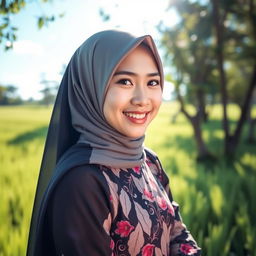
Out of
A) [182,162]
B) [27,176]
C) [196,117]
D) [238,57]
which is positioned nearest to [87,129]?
[27,176]

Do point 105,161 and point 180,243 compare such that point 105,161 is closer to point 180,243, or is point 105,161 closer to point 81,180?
point 81,180

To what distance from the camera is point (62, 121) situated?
123cm

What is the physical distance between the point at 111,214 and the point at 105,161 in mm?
186

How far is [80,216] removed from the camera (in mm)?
938

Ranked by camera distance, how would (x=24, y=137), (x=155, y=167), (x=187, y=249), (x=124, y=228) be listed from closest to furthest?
1. (x=124, y=228)
2. (x=187, y=249)
3. (x=155, y=167)
4. (x=24, y=137)

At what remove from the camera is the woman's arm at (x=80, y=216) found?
93 cm

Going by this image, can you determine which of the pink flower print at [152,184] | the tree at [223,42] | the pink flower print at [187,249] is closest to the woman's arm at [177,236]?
the pink flower print at [187,249]

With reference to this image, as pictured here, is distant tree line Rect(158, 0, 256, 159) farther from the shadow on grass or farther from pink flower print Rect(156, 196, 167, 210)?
the shadow on grass

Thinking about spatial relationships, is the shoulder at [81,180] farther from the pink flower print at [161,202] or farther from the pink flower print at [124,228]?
the pink flower print at [161,202]

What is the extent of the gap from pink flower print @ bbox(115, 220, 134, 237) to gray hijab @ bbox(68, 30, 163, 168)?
0.20m

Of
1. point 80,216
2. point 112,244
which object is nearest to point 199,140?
point 112,244

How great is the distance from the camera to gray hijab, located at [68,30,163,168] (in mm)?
1067

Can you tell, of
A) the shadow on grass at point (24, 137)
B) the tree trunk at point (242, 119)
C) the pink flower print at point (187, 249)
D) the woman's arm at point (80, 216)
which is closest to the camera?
the woman's arm at point (80, 216)

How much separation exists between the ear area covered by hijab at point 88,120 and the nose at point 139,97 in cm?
12
